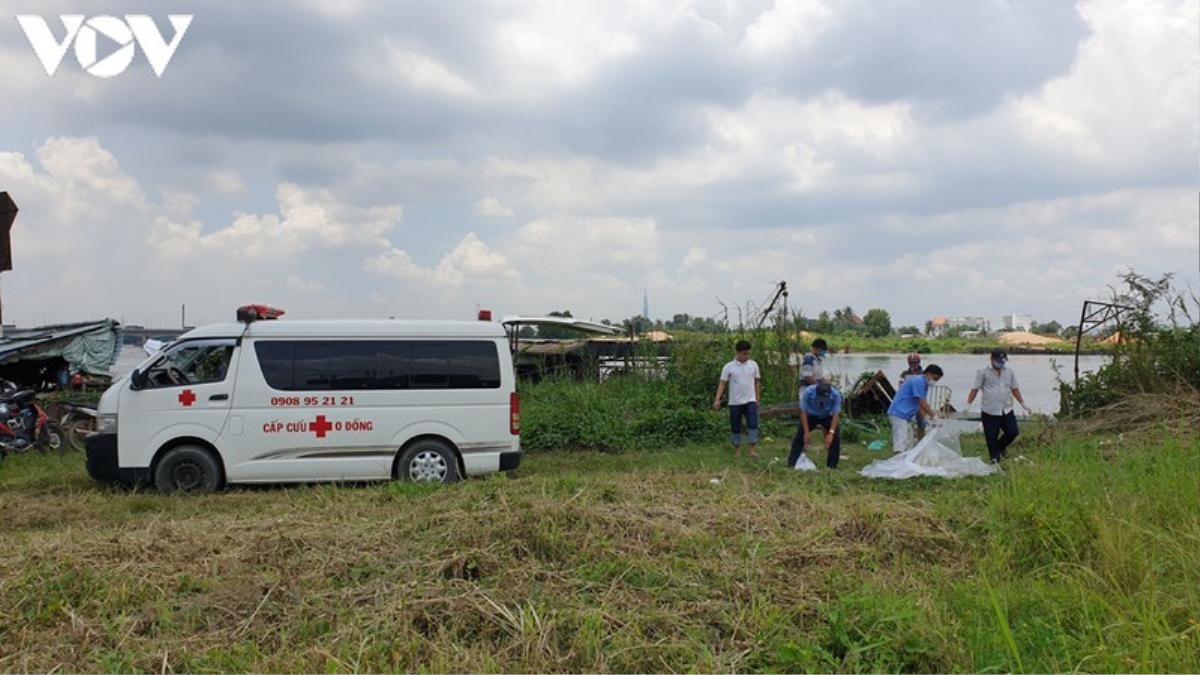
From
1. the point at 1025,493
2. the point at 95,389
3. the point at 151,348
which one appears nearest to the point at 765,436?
the point at 1025,493

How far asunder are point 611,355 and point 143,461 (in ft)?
34.7

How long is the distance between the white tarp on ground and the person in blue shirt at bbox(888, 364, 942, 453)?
19.8 inches

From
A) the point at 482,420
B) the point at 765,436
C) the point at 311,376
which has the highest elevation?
the point at 311,376

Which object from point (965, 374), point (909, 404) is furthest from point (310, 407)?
point (965, 374)

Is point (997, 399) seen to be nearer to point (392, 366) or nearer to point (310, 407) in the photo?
point (392, 366)

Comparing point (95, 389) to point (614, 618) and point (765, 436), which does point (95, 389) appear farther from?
point (614, 618)

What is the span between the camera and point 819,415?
10031 millimetres

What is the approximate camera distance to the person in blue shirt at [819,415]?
997cm

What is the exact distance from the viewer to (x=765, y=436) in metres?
13.5

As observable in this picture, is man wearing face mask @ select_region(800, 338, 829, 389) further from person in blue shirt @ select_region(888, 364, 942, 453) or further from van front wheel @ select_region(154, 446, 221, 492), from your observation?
van front wheel @ select_region(154, 446, 221, 492)

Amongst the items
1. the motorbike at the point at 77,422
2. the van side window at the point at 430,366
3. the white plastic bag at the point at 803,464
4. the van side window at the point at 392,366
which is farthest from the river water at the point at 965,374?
the van side window at the point at 430,366

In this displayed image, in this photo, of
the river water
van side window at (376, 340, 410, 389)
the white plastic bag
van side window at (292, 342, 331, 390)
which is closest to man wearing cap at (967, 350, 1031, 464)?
the river water

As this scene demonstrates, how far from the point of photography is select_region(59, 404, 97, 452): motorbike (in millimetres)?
12039

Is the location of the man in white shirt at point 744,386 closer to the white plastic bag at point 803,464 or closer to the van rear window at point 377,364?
the white plastic bag at point 803,464
